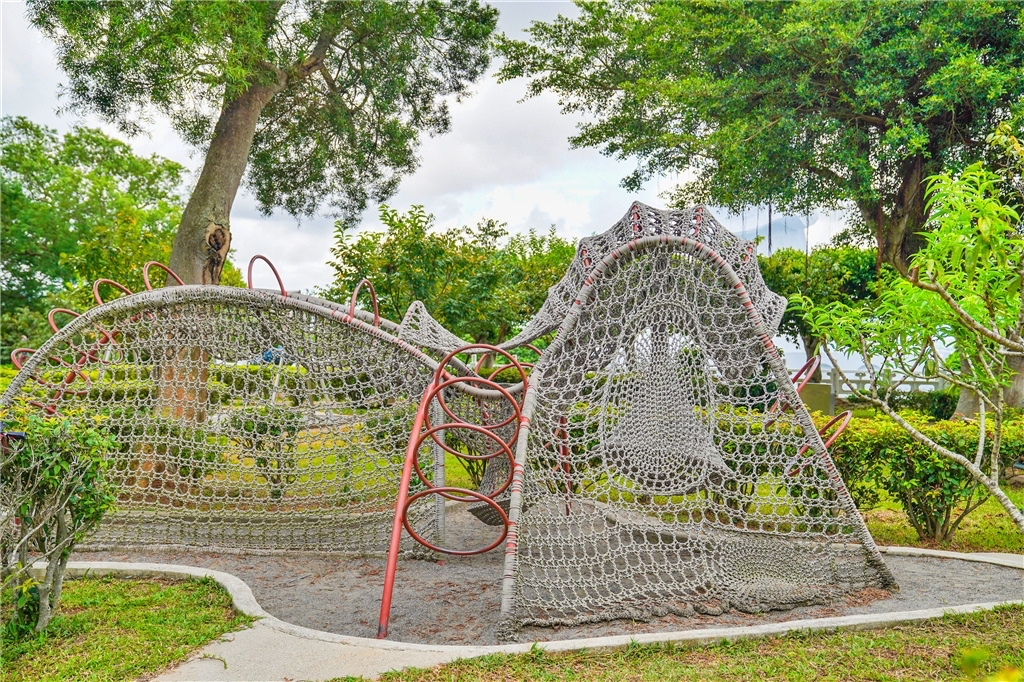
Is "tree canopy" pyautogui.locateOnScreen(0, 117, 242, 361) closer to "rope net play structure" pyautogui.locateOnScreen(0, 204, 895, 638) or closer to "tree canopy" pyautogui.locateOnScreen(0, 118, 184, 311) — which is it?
"tree canopy" pyautogui.locateOnScreen(0, 118, 184, 311)

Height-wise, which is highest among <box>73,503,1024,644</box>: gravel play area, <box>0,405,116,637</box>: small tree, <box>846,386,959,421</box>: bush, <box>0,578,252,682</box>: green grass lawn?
<box>846,386,959,421</box>: bush

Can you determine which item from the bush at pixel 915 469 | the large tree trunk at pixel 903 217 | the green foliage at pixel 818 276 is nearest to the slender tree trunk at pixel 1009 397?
the large tree trunk at pixel 903 217

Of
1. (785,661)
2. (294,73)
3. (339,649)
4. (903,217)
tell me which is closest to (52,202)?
(294,73)

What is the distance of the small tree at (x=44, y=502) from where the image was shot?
10.2 ft

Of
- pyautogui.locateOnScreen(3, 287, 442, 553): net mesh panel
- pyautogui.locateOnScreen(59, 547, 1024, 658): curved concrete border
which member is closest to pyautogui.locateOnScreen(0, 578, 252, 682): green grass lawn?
pyautogui.locateOnScreen(59, 547, 1024, 658): curved concrete border

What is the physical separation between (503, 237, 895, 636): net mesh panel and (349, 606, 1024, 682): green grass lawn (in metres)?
0.49

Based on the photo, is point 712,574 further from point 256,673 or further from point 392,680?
point 256,673

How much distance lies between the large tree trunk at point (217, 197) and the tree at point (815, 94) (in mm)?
6528

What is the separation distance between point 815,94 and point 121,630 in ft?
36.2

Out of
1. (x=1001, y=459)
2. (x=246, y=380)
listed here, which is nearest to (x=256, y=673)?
(x=246, y=380)

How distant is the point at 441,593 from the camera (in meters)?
4.21

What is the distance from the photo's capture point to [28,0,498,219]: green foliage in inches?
261

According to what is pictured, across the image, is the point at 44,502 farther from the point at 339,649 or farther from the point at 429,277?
the point at 429,277

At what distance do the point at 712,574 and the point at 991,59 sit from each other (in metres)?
9.87
